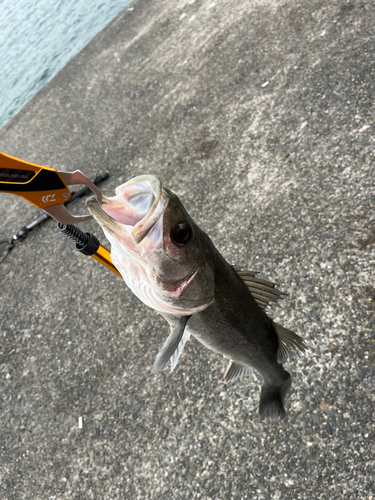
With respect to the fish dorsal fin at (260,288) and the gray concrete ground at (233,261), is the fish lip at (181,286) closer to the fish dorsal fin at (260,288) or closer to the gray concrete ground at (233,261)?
the fish dorsal fin at (260,288)

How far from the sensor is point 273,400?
2023 millimetres

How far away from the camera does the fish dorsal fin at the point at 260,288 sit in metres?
1.74

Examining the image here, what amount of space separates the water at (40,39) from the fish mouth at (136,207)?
9854 mm

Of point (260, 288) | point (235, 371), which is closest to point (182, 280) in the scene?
point (260, 288)

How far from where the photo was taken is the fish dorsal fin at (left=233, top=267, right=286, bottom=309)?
1739 mm

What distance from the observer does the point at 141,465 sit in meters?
2.44

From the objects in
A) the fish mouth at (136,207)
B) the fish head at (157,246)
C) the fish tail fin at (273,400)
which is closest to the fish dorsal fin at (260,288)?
the fish head at (157,246)

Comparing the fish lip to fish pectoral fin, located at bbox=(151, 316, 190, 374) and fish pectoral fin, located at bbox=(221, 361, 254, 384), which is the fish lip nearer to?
fish pectoral fin, located at bbox=(151, 316, 190, 374)

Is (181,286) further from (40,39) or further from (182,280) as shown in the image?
(40,39)

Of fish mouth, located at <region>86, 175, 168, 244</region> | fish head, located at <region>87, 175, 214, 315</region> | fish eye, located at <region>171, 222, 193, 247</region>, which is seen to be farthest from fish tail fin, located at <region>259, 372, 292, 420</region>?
fish mouth, located at <region>86, 175, 168, 244</region>

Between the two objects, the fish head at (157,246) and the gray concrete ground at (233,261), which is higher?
the fish head at (157,246)

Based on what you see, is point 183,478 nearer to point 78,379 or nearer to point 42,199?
point 78,379

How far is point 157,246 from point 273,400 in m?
1.27

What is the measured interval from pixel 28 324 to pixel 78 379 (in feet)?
3.05
